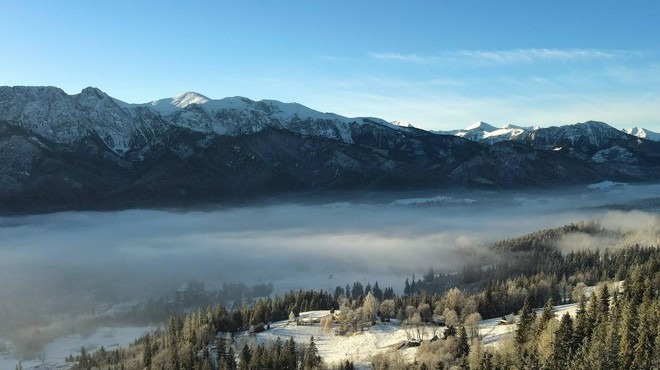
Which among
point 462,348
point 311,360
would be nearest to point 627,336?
point 462,348

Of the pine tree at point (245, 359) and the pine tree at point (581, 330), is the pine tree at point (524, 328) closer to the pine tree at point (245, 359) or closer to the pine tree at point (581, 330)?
the pine tree at point (581, 330)

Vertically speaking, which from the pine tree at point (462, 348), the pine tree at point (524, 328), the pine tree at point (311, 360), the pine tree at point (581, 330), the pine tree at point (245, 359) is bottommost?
the pine tree at point (245, 359)

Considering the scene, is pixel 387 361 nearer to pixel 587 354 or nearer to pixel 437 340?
pixel 437 340

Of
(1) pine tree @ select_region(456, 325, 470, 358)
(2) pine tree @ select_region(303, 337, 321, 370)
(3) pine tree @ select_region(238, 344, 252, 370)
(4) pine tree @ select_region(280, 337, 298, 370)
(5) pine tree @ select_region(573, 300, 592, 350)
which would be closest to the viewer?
(5) pine tree @ select_region(573, 300, 592, 350)

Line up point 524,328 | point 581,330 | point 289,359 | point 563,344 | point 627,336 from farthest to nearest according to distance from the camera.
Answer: point 289,359, point 524,328, point 581,330, point 563,344, point 627,336

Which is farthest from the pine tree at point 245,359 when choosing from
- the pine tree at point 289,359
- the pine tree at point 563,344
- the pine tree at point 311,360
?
the pine tree at point 563,344

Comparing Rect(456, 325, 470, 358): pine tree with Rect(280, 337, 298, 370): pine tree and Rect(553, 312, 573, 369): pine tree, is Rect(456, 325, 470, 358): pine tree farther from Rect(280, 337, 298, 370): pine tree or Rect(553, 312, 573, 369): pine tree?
Rect(280, 337, 298, 370): pine tree

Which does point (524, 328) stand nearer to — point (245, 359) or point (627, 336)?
point (627, 336)

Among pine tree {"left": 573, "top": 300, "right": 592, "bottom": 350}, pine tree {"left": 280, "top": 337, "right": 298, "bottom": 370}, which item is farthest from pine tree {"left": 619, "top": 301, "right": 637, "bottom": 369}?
pine tree {"left": 280, "top": 337, "right": 298, "bottom": 370}

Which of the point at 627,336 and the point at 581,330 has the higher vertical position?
the point at 627,336

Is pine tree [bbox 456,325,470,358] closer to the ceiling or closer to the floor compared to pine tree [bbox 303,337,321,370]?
closer to the ceiling

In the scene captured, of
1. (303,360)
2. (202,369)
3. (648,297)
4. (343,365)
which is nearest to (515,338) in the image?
(648,297)
